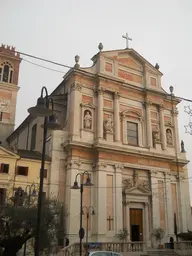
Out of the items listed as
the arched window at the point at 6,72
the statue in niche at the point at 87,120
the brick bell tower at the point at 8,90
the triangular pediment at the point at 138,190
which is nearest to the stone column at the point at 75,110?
the statue in niche at the point at 87,120

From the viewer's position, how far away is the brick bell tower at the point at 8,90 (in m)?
41.2

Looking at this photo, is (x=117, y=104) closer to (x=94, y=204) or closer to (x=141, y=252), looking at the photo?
(x=94, y=204)

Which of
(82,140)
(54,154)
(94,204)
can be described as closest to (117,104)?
(82,140)

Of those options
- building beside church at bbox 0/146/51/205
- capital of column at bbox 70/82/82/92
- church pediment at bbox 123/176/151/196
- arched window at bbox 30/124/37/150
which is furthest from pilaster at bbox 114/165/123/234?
arched window at bbox 30/124/37/150

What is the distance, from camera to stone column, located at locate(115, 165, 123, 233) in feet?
84.3

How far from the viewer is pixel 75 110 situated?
27.8m

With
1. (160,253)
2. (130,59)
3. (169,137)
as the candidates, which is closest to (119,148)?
(169,137)

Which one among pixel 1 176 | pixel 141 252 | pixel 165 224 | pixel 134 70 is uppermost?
pixel 134 70

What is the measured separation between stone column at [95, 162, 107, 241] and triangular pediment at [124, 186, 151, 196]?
242cm

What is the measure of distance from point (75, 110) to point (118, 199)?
883 cm

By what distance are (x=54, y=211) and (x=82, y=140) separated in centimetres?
1251

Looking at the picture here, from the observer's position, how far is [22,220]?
1357 cm

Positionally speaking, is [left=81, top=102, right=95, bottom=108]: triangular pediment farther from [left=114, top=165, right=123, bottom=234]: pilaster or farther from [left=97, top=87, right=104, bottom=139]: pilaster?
[left=114, top=165, right=123, bottom=234]: pilaster

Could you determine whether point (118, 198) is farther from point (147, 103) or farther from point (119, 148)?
Answer: point (147, 103)
